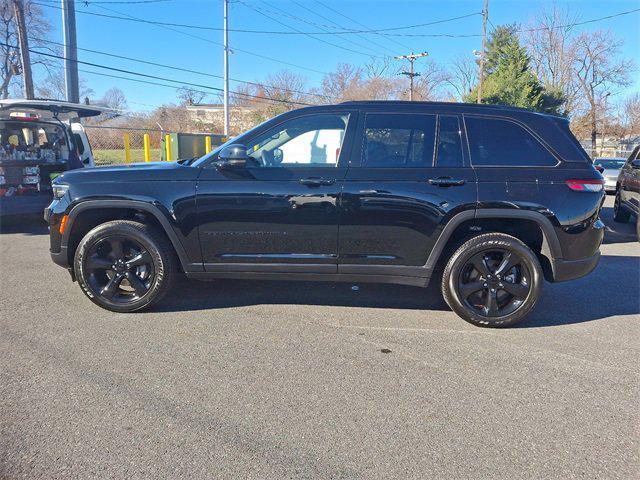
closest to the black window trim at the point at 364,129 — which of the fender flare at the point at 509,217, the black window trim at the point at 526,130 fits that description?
the black window trim at the point at 526,130

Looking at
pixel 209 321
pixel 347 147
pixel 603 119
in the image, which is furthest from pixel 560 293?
pixel 603 119

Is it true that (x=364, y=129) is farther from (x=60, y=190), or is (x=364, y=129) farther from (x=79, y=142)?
(x=79, y=142)

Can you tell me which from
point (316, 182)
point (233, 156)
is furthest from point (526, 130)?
point (233, 156)

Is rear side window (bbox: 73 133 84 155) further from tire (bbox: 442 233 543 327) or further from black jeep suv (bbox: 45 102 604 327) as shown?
tire (bbox: 442 233 543 327)

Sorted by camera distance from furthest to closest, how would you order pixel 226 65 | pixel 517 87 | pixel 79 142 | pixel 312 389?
pixel 517 87 < pixel 226 65 < pixel 79 142 < pixel 312 389

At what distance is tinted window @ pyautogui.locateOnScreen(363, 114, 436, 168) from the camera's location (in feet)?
12.9

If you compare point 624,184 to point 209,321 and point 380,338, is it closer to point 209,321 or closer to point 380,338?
point 380,338

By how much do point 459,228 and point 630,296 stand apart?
2460 mm

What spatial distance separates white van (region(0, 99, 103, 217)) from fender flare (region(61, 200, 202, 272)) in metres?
4.52

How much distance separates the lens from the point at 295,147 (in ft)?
13.9

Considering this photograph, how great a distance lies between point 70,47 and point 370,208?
702 inches

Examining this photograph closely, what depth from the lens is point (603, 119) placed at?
1838 inches

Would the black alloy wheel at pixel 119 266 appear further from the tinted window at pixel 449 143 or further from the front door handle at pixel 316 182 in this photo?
the tinted window at pixel 449 143

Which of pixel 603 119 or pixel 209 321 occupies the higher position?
pixel 603 119
